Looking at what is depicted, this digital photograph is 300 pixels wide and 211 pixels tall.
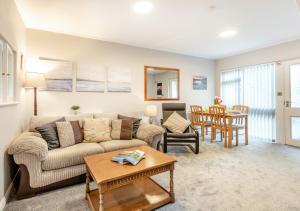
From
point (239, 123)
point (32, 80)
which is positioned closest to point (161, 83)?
point (239, 123)

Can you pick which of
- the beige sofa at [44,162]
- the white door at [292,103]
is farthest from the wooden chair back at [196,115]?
the beige sofa at [44,162]

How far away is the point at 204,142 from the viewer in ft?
13.8

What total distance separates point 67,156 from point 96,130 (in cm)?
71

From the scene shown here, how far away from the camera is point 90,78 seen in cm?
356

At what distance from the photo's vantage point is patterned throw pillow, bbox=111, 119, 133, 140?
115 inches

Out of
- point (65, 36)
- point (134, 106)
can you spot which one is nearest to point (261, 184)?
point (134, 106)

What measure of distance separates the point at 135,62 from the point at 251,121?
144 inches

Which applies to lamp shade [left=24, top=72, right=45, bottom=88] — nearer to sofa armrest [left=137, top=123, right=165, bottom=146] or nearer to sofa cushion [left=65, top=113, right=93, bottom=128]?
sofa cushion [left=65, top=113, right=93, bottom=128]

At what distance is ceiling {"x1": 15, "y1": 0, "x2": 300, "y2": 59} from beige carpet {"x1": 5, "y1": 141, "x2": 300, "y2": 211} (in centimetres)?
247

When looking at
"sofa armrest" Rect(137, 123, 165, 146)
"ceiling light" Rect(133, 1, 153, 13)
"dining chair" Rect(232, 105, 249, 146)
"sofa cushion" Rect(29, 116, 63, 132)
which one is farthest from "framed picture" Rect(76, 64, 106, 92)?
"dining chair" Rect(232, 105, 249, 146)

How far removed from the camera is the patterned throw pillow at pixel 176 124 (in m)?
3.63

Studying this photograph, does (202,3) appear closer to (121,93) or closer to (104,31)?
(104,31)

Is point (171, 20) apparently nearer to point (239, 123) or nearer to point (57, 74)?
point (57, 74)

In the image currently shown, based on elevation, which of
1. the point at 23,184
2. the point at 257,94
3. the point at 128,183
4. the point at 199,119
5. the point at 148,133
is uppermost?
the point at 257,94
